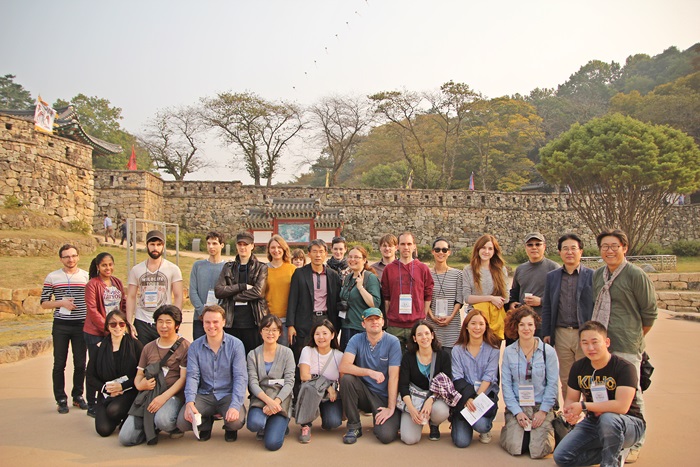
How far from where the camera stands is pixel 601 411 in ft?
12.4

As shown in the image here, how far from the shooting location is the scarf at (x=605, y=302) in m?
4.39

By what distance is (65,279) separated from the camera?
5.48 meters

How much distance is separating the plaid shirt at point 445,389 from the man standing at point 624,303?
1357 mm

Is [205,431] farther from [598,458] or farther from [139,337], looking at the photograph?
[598,458]

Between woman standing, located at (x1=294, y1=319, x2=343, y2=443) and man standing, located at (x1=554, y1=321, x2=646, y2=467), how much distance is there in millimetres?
1854

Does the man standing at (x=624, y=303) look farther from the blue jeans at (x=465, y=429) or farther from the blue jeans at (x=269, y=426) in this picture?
the blue jeans at (x=269, y=426)

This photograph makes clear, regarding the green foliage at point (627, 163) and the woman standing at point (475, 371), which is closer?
the woman standing at point (475, 371)

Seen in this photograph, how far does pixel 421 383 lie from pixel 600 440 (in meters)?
1.43

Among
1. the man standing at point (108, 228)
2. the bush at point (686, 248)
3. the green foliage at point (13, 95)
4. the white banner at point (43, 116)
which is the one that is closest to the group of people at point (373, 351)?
the white banner at point (43, 116)

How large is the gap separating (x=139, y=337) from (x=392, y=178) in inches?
1202

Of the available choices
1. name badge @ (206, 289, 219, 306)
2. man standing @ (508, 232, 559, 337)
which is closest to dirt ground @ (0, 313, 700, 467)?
man standing @ (508, 232, 559, 337)

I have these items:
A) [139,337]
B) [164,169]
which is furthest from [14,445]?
[164,169]

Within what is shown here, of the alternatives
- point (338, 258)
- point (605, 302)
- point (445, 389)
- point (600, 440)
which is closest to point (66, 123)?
point (338, 258)

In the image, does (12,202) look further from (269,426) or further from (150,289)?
(269,426)
